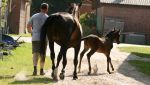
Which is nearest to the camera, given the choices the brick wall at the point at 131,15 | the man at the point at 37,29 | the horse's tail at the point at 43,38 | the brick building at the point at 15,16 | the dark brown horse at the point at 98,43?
the horse's tail at the point at 43,38

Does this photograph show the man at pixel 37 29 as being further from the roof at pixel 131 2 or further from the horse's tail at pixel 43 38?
the roof at pixel 131 2

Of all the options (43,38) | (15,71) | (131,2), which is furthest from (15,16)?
(43,38)

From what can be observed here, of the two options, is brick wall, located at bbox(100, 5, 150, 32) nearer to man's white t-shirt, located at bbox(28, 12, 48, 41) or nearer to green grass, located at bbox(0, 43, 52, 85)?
green grass, located at bbox(0, 43, 52, 85)

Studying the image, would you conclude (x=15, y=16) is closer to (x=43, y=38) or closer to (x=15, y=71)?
(x=15, y=71)

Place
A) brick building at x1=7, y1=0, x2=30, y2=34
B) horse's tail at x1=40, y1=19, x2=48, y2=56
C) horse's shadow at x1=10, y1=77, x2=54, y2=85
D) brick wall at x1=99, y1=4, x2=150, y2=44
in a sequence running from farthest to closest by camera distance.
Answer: brick wall at x1=99, y1=4, x2=150, y2=44 < brick building at x1=7, y1=0, x2=30, y2=34 < horse's tail at x1=40, y1=19, x2=48, y2=56 < horse's shadow at x1=10, y1=77, x2=54, y2=85

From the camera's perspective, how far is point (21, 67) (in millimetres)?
15141

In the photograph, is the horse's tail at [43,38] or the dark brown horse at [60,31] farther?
the horse's tail at [43,38]

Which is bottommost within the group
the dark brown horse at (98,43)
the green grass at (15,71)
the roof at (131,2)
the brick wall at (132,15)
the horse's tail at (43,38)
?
the brick wall at (132,15)

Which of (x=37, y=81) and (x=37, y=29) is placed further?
(x=37, y=29)

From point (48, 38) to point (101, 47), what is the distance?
349 cm

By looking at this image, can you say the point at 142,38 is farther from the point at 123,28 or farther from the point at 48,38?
the point at 48,38

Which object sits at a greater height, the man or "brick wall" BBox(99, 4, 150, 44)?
the man

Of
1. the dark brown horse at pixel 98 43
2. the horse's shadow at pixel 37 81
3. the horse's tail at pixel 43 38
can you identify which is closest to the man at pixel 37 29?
Result: the horse's tail at pixel 43 38

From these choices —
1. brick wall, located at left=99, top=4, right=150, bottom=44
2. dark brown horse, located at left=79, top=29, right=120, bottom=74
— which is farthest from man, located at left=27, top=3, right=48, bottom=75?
brick wall, located at left=99, top=4, right=150, bottom=44
